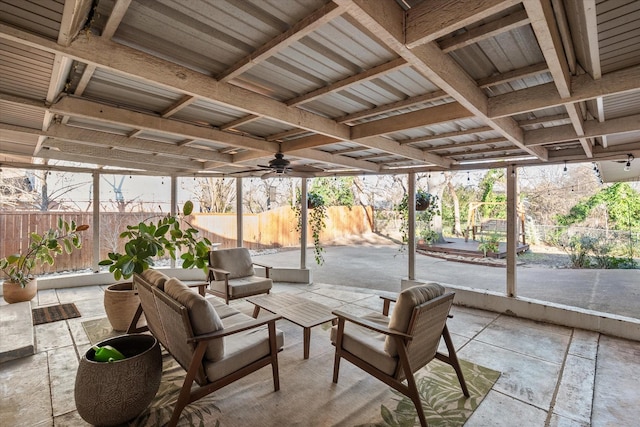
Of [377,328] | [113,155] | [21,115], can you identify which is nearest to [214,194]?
Result: [113,155]

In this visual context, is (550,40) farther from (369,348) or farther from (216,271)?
(216,271)

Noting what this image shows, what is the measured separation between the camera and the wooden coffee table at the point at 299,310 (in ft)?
9.70

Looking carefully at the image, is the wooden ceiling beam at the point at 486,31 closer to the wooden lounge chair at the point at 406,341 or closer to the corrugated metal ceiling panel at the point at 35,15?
Answer: the wooden lounge chair at the point at 406,341

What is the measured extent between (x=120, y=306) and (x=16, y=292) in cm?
217

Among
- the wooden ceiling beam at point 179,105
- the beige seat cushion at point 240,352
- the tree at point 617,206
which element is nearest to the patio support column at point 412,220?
the beige seat cushion at point 240,352

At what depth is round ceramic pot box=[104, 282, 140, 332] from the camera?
3410mm

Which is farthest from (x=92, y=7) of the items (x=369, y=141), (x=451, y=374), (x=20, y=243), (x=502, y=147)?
(x=20, y=243)

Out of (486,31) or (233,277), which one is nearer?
(486,31)

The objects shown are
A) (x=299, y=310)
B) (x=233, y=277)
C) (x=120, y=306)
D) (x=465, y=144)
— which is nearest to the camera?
(x=299, y=310)

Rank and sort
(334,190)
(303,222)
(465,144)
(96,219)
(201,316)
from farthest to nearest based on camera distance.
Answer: (334,190) < (303,222) < (96,219) < (465,144) < (201,316)

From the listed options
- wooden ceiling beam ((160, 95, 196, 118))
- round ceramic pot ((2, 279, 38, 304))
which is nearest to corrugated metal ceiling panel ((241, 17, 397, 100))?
wooden ceiling beam ((160, 95, 196, 118))

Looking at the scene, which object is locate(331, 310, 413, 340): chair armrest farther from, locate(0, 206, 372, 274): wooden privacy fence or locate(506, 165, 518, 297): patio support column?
locate(0, 206, 372, 274): wooden privacy fence

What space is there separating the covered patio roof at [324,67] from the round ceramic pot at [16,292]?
2255 millimetres

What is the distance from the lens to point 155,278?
2502 millimetres
